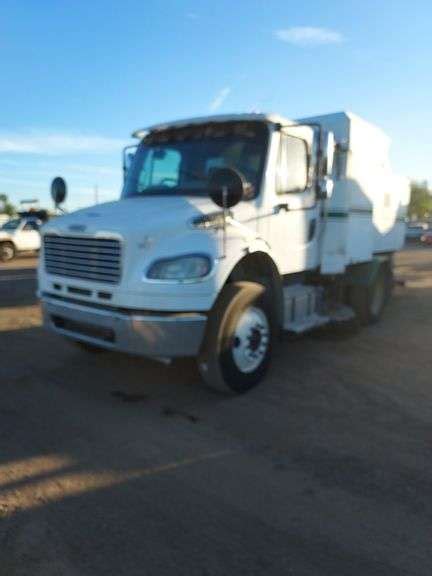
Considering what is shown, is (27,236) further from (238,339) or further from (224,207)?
(224,207)

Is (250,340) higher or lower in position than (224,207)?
lower

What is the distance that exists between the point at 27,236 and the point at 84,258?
2032cm

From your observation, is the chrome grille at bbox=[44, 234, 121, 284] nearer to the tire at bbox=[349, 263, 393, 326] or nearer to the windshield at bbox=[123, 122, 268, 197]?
the windshield at bbox=[123, 122, 268, 197]

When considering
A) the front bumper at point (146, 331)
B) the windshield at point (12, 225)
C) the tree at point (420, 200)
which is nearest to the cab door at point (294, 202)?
the front bumper at point (146, 331)

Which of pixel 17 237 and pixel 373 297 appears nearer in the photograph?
pixel 373 297

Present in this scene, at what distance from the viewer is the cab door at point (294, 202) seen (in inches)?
235

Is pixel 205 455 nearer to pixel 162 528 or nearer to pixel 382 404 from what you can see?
pixel 162 528

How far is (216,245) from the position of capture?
486cm

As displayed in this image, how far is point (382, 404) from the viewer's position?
507cm

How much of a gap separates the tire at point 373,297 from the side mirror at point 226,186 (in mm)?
4351

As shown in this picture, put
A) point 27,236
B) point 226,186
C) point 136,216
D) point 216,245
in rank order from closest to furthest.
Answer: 1. point 226,186
2. point 216,245
3. point 136,216
4. point 27,236

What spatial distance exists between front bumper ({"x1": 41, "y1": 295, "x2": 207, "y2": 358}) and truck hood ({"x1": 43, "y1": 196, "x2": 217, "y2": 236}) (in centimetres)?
76

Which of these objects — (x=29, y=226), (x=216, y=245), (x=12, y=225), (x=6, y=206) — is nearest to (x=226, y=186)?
(x=216, y=245)

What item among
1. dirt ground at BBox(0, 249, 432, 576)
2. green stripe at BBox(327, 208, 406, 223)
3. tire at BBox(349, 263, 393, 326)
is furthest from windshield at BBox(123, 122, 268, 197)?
tire at BBox(349, 263, 393, 326)
